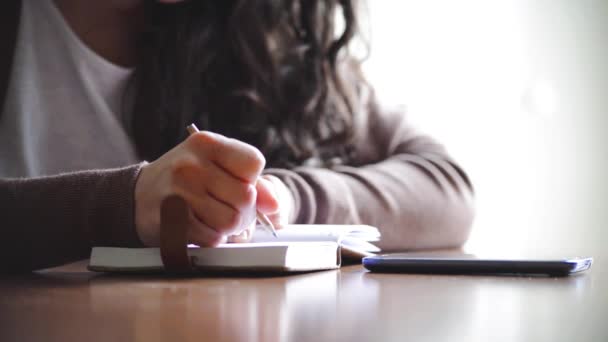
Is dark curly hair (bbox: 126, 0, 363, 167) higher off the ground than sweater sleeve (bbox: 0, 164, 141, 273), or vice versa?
dark curly hair (bbox: 126, 0, 363, 167)

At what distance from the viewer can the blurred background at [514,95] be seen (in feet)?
9.29

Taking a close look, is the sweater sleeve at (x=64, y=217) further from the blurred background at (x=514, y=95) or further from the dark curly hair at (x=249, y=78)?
the blurred background at (x=514, y=95)

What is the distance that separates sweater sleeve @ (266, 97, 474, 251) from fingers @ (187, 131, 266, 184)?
0.39 metres

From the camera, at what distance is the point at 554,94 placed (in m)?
2.96

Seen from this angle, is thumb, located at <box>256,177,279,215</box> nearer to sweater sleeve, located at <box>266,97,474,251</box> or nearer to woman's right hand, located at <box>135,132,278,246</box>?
woman's right hand, located at <box>135,132,278,246</box>

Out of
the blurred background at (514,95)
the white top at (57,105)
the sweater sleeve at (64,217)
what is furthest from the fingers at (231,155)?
the blurred background at (514,95)

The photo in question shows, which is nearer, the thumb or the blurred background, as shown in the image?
the thumb

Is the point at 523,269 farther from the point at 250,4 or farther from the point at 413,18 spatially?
the point at 413,18

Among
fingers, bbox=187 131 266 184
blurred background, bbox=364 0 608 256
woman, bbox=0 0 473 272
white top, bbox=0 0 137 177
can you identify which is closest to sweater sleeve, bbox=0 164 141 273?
woman, bbox=0 0 473 272

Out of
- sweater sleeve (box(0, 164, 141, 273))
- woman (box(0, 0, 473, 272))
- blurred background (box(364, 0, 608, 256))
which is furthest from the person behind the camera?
blurred background (box(364, 0, 608, 256))

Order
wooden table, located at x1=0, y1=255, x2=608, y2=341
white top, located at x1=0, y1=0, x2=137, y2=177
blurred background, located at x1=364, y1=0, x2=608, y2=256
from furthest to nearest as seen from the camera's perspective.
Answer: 1. blurred background, located at x1=364, y1=0, x2=608, y2=256
2. white top, located at x1=0, y1=0, x2=137, y2=177
3. wooden table, located at x1=0, y1=255, x2=608, y2=341

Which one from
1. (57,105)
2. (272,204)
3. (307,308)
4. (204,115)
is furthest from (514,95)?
(307,308)

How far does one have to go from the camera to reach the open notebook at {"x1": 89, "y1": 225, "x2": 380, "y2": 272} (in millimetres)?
645

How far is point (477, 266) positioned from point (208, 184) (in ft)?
0.89
